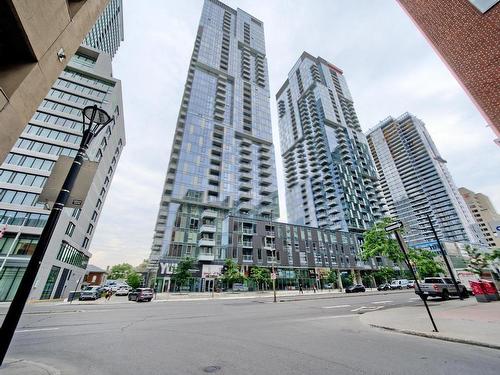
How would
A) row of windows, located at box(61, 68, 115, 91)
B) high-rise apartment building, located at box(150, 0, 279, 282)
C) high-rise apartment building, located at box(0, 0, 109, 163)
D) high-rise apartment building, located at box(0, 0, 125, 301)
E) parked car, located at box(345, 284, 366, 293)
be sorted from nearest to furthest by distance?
1. high-rise apartment building, located at box(0, 0, 109, 163)
2. high-rise apartment building, located at box(0, 0, 125, 301)
3. parked car, located at box(345, 284, 366, 293)
4. row of windows, located at box(61, 68, 115, 91)
5. high-rise apartment building, located at box(150, 0, 279, 282)

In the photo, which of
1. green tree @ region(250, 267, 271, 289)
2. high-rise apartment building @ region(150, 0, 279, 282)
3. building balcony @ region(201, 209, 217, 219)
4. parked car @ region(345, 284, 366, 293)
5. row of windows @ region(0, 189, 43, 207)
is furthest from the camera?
building balcony @ region(201, 209, 217, 219)

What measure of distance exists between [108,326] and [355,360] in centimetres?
964

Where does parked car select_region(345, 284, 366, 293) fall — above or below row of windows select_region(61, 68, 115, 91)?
below

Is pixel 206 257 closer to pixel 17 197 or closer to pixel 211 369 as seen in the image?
pixel 17 197

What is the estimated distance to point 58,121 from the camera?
3766 cm

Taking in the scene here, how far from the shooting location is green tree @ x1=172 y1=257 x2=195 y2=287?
40.5 metres

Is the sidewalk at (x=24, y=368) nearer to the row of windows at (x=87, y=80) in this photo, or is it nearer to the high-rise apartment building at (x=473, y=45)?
the high-rise apartment building at (x=473, y=45)

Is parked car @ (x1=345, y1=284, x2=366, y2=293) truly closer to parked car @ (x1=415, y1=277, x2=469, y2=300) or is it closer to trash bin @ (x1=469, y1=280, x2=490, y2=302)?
parked car @ (x1=415, y1=277, x2=469, y2=300)

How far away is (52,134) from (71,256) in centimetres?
2207

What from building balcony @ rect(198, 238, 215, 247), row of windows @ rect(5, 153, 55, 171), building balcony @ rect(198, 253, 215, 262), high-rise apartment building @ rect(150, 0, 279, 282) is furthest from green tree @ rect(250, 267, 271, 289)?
row of windows @ rect(5, 153, 55, 171)

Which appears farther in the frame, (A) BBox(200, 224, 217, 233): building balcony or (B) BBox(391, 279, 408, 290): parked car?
(A) BBox(200, 224, 217, 233): building balcony

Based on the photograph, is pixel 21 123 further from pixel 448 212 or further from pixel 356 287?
pixel 448 212

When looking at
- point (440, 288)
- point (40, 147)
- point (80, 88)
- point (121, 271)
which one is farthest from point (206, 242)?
point (121, 271)

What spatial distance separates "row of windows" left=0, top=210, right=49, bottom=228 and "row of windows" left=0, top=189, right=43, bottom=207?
1416mm
